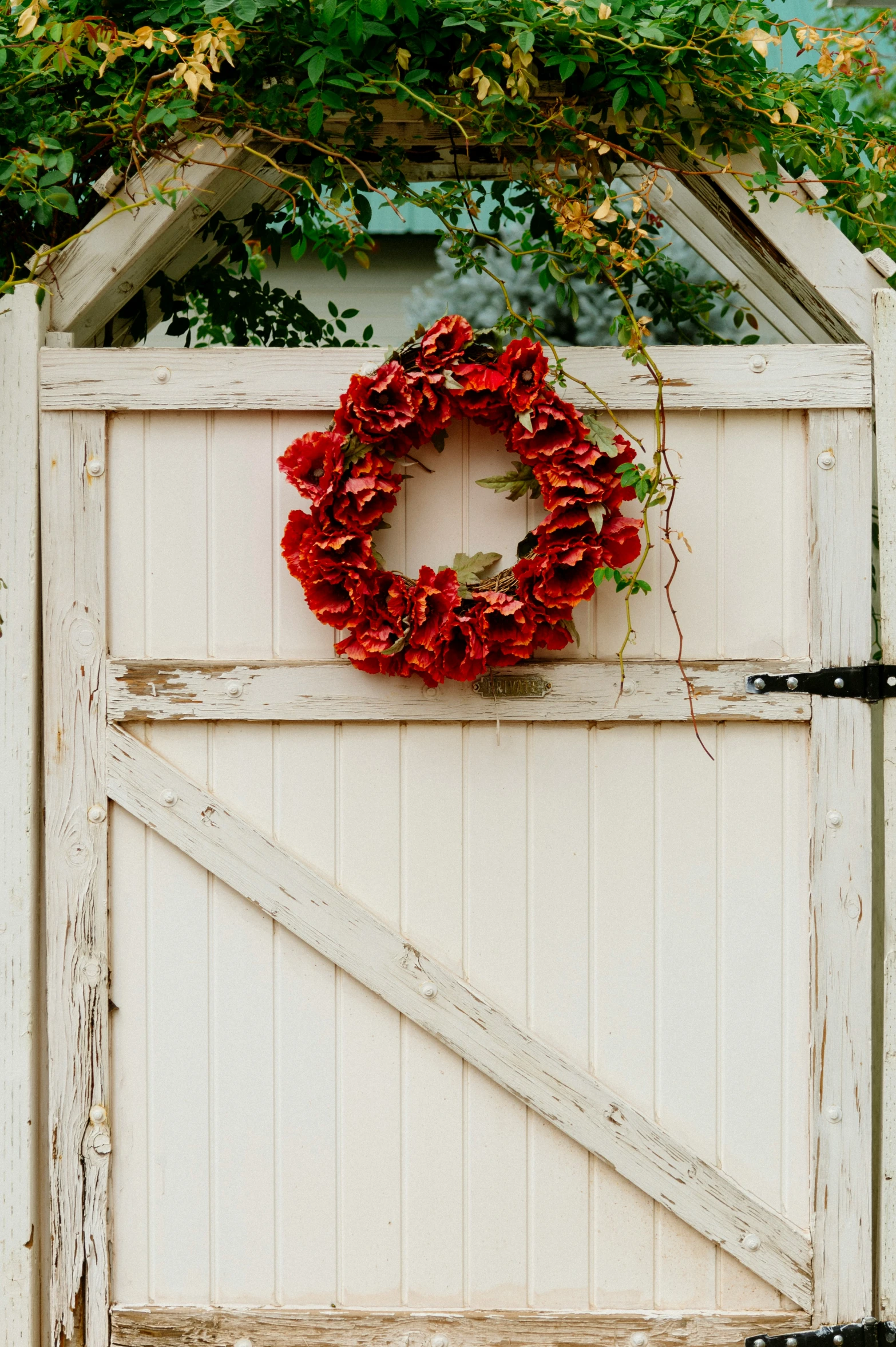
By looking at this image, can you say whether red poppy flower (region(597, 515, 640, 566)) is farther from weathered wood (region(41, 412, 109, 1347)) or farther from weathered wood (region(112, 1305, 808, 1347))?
weathered wood (region(112, 1305, 808, 1347))

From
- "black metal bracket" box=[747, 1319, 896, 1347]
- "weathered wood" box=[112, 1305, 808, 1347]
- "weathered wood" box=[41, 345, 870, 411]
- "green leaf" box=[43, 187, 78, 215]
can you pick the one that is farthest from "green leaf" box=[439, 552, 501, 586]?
"black metal bracket" box=[747, 1319, 896, 1347]

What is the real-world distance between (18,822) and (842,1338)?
1764 millimetres

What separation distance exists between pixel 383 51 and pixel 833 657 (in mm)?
1327

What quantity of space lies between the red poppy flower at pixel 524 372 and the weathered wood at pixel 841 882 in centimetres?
53

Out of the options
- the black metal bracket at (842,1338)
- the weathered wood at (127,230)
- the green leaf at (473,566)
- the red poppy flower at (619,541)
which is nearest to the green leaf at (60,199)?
the weathered wood at (127,230)

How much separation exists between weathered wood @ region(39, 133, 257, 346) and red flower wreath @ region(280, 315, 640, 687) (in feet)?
1.58

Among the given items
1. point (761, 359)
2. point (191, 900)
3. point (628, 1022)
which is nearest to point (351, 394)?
point (761, 359)

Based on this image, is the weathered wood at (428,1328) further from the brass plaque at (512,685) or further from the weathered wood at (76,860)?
the brass plaque at (512,685)

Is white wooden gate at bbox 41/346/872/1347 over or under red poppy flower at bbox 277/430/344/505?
under

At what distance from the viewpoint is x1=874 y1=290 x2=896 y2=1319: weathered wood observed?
189 cm

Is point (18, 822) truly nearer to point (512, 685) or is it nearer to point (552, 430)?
point (512, 685)

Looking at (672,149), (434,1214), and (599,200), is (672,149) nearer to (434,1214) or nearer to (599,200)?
(599,200)

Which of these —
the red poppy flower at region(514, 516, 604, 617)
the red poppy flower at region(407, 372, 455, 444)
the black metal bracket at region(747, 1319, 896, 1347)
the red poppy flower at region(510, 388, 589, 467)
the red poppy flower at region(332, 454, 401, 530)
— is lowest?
the black metal bracket at region(747, 1319, 896, 1347)

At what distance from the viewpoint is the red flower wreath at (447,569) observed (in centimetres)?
173
